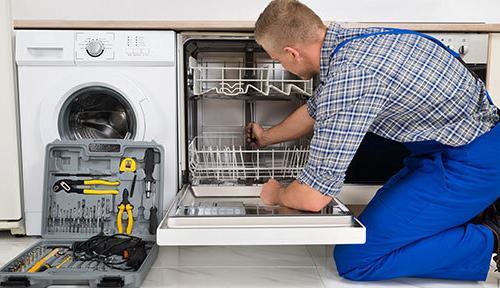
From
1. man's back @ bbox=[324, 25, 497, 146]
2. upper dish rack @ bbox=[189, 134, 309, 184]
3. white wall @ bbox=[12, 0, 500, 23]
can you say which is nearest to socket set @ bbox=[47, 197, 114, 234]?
upper dish rack @ bbox=[189, 134, 309, 184]

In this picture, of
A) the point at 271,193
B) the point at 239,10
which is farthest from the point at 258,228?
the point at 239,10

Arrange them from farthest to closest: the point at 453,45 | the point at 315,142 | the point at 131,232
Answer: the point at 453,45, the point at 131,232, the point at 315,142

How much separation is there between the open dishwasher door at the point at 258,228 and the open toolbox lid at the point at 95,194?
1.19 feet

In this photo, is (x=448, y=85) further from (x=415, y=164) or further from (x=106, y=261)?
(x=106, y=261)

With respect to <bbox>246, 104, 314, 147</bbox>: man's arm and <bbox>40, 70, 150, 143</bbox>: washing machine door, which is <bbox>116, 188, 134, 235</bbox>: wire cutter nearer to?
<bbox>40, 70, 150, 143</bbox>: washing machine door

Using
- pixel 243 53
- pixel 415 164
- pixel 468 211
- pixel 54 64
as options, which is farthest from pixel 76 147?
pixel 468 211

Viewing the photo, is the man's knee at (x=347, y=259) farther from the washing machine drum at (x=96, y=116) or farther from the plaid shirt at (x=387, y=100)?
the washing machine drum at (x=96, y=116)

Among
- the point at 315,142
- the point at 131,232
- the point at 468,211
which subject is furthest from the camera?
the point at 131,232

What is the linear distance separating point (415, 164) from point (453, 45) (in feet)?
2.02

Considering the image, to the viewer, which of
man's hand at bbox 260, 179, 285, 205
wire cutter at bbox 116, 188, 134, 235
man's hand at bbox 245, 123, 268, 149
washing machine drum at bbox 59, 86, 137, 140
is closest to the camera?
man's hand at bbox 260, 179, 285, 205

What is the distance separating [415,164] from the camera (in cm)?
Answer: 148

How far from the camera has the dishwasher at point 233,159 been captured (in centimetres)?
126

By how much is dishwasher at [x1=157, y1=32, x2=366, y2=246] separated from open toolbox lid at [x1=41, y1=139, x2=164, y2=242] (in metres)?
0.16

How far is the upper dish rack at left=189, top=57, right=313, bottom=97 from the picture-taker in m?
1.80
